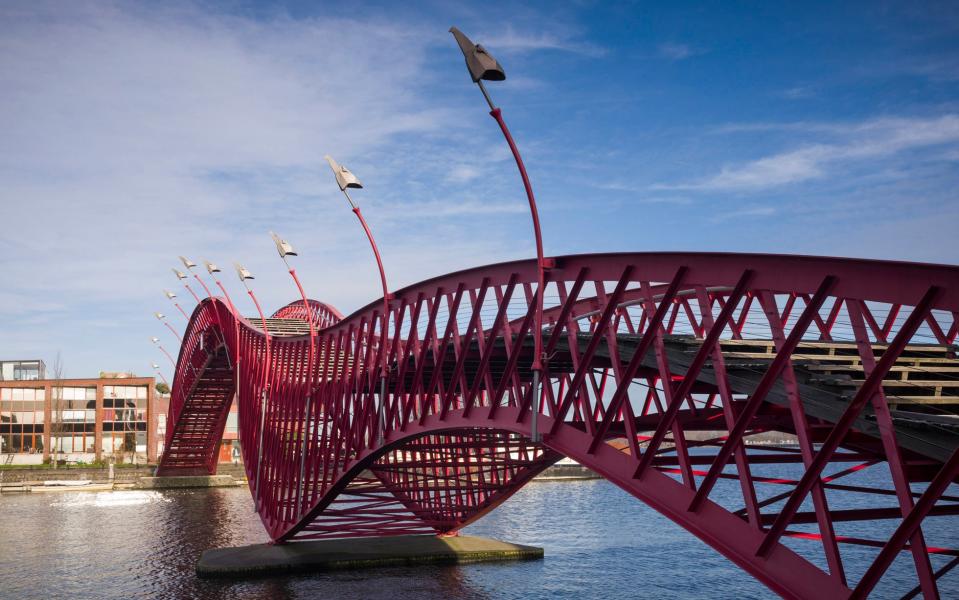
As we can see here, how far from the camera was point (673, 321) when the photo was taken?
26.2 meters

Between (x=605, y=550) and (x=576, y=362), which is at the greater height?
(x=576, y=362)

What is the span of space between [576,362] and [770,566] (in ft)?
21.0

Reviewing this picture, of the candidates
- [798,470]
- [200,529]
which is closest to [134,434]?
[200,529]

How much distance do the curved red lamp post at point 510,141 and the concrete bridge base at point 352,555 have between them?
22.4 metres

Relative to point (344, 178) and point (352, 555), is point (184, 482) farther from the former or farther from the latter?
point (344, 178)

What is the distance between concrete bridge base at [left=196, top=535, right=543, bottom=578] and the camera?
132ft

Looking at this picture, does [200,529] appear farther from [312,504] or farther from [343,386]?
[343,386]

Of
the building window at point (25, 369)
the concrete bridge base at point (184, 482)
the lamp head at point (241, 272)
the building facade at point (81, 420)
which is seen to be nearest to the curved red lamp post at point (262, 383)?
the lamp head at point (241, 272)

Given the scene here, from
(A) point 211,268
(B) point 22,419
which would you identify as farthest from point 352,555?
(B) point 22,419

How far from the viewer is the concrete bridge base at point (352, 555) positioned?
40219mm

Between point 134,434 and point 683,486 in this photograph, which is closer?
point 683,486

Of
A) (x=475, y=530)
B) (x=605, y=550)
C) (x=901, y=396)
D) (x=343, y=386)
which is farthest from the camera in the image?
(x=475, y=530)

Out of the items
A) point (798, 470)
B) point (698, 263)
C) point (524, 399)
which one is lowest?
point (798, 470)

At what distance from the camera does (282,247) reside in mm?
39938
